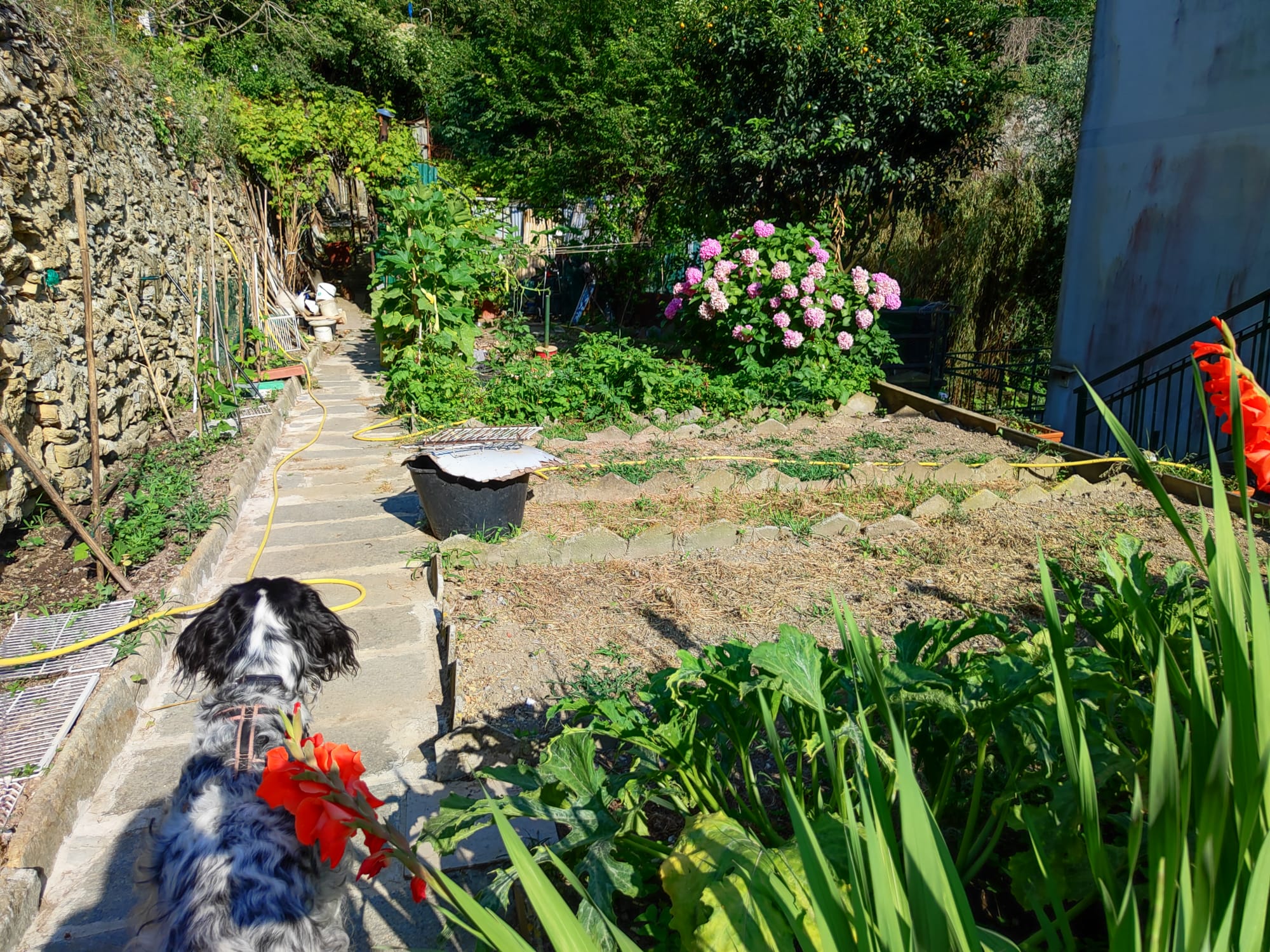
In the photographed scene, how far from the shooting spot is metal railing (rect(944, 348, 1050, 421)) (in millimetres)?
11312

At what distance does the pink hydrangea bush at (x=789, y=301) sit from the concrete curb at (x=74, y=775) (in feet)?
18.7

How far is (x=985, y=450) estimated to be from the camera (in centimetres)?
679

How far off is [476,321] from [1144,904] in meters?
11.6

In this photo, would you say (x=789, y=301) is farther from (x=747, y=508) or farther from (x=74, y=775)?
(x=74, y=775)

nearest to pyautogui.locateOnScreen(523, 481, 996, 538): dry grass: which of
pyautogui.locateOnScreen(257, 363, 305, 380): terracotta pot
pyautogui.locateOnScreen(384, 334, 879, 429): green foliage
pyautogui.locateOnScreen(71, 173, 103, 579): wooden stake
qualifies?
pyautogui.locateOnScreen(384, 334, 879, 429): green foliage

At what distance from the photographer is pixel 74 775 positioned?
2699mm

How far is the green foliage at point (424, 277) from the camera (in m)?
7.73

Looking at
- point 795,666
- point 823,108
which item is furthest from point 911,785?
point 823,108

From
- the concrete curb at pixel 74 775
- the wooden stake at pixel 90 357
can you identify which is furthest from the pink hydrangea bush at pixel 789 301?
the concrete curb at pixel 74 775

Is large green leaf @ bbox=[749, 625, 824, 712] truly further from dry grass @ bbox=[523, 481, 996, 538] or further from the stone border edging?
the stone border edging

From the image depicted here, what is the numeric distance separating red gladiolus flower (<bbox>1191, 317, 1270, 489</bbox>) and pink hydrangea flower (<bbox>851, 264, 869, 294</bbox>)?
7166 mm

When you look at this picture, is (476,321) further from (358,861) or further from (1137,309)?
(358,861)

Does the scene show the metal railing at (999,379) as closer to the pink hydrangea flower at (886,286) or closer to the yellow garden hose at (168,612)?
the pink hydrangea flower at (886,286)

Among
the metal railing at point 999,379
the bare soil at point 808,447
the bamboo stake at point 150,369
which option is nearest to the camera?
the bamboo stake at point 150,369
